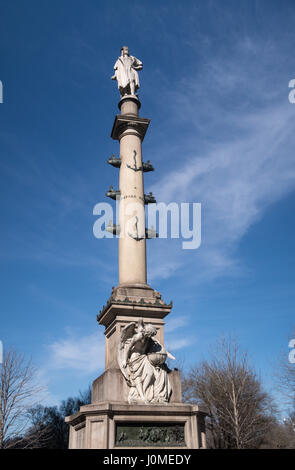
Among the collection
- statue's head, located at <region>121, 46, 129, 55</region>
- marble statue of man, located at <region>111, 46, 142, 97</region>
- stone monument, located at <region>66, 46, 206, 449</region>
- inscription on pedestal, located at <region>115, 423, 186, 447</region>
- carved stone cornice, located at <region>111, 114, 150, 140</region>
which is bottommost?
inscription on pedestal, located at <region>115, 423, 186, 447</region>

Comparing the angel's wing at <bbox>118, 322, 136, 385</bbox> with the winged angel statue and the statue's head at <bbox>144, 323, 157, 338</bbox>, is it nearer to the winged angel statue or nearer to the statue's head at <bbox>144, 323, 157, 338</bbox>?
the winged angel statue

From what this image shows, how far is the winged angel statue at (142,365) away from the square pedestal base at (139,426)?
0.42 metres

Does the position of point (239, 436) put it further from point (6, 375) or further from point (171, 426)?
point (171, 426)

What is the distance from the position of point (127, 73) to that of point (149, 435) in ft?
39.3

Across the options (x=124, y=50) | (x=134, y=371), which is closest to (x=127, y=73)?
(x=124, y=50)

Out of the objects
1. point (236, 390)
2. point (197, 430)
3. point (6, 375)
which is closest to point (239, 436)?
point (236, 390)

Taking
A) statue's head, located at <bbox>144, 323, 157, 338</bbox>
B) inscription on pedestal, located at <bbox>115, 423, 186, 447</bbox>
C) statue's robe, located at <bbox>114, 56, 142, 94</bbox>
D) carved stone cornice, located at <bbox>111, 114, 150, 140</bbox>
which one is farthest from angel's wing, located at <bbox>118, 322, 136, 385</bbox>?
statue's robe, located at <bbox>114, 56, 142, 94</bbox>

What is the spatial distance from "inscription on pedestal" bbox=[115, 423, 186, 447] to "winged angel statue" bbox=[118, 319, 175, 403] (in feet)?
1.94

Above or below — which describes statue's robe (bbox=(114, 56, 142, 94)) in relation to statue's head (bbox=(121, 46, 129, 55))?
below

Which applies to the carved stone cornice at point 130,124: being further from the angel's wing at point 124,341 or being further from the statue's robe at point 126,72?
the angel's wing at point 124,341

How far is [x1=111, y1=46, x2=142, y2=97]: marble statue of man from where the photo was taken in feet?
50.3
